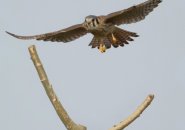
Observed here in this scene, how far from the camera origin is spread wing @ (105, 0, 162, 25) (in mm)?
12325

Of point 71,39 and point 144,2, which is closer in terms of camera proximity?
point 144,2

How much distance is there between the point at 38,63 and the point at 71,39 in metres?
7.05

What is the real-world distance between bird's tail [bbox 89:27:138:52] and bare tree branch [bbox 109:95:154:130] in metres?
6.25

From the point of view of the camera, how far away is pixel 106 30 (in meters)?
13.0

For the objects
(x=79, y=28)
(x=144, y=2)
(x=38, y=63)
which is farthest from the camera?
(x=79, y=28)

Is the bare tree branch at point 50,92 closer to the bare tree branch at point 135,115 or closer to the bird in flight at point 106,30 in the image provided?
the bare tree branch at point 135,115

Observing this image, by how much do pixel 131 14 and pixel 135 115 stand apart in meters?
6.24

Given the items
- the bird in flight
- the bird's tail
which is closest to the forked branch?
the bird in flight

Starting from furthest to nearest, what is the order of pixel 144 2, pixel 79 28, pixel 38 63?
pixel 79 28
pixel 144 2
pixel 38 63

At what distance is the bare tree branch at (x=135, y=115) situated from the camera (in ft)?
21.7

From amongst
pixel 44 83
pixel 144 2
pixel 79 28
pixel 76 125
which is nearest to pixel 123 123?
pixel 76 125

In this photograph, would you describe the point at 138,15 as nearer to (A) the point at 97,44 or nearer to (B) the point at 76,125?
(A) the point at 97,44

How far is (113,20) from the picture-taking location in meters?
12.8

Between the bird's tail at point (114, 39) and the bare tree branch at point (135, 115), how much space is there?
6.25m
